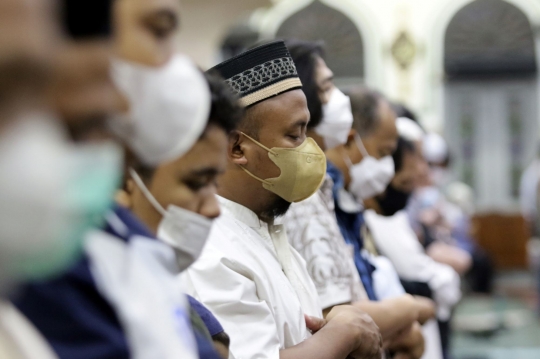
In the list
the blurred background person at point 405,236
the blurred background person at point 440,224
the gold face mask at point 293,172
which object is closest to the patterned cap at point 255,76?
the gold face mask at point 293,172

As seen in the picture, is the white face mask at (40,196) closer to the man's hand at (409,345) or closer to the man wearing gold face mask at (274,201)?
the man wearing gold face mask at (274,201)

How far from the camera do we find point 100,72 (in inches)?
42.6

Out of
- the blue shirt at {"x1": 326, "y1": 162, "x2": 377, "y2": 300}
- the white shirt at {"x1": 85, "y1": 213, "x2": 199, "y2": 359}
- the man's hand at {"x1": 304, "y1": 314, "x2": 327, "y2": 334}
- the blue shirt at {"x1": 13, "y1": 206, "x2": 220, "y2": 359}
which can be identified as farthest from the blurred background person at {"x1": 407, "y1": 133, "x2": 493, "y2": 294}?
the blue shirt at {"x1": 13, "y1": 206, "x2": 220, "y2": 359}

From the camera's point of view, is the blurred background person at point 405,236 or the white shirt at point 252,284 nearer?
the white shirt at point 252,284

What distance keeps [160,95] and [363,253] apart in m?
2.26

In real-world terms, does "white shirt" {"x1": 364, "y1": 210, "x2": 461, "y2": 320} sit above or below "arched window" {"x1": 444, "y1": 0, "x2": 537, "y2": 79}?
above

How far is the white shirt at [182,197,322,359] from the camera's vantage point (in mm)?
2271

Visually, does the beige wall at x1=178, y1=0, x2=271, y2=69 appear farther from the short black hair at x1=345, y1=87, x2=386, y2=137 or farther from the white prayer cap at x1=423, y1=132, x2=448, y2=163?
the short black hair at x1=345, y1=87, x2=386, y2=137

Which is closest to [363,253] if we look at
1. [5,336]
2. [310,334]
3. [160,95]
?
[310,334]

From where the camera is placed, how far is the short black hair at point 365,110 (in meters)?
3.94

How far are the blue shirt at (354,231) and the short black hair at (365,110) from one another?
40 cm

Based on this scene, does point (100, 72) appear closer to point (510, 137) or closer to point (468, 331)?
point (468, 331)

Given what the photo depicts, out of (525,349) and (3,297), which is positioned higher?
(3,297)

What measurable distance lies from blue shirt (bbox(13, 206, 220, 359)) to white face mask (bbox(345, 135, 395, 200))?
2567 mm
